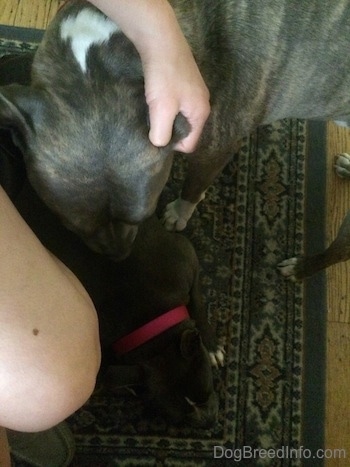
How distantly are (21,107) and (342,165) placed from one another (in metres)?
1.10

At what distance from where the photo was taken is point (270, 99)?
129 cm

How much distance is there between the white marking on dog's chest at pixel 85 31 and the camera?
101 centimetres

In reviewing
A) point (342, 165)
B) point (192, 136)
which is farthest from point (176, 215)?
point (192, 136)

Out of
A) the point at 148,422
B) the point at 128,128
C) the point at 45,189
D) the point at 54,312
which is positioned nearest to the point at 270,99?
the point at 128,128

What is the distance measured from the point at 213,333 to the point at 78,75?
865 millimetres

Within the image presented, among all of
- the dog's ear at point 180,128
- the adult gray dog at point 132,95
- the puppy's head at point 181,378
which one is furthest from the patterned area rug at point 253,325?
the dog's ear at point 180,128

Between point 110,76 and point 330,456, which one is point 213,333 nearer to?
point 330,456

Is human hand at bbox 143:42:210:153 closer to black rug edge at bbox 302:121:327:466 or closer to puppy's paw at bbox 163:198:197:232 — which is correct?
puppy's paw at bbox 163:198:197:232

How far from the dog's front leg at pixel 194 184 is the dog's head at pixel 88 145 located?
243mm

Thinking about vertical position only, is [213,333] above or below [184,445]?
above

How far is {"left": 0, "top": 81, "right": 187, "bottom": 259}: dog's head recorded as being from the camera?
39.8 inches

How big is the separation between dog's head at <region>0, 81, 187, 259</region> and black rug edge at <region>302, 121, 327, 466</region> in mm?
776

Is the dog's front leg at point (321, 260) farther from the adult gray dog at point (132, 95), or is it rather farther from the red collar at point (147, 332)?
the red collar at point (147, 332)

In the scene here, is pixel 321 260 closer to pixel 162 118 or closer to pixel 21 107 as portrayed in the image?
pixel 162 118
